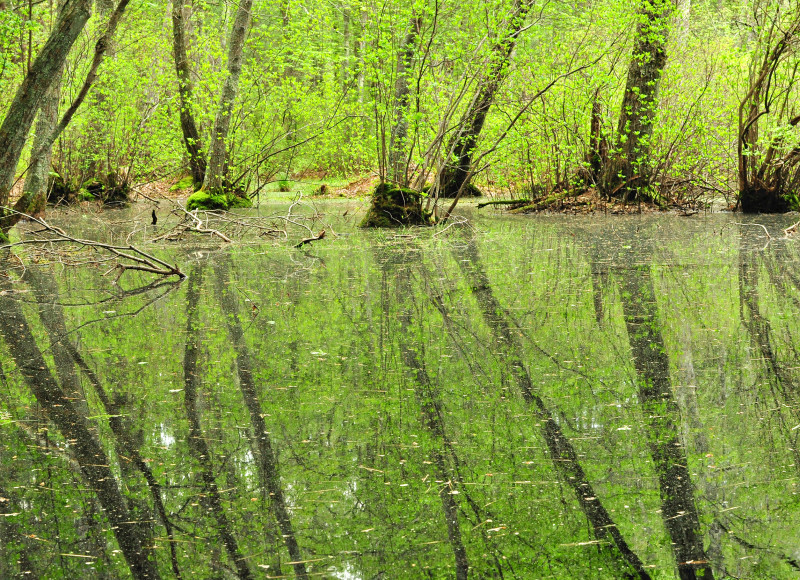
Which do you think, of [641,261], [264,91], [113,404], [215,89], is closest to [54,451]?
[113,404]

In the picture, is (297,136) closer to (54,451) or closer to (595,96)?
(595,96)

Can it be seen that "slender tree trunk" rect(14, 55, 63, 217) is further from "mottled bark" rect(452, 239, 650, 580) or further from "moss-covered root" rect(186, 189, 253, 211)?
"mottled bark" rect(452, 239, 650, 580)

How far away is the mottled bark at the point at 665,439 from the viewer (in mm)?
2057

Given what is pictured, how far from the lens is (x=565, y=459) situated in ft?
8.80

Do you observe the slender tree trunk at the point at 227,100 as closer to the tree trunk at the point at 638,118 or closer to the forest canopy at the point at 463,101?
the forest canopy at the point at 463,101

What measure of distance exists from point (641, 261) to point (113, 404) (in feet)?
18.1

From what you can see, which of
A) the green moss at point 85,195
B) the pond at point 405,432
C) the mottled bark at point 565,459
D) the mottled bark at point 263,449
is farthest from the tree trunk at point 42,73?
the green moss at point 85,195

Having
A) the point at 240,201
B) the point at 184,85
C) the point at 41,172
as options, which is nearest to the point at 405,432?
the point at 41,172

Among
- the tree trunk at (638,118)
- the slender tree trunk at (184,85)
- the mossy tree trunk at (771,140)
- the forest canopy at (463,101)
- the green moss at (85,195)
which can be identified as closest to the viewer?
the forest canopy at (463,101)

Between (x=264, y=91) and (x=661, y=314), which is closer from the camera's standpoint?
(x=661, y=314)

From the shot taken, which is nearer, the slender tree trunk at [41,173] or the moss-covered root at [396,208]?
the slender tree trunk at [41,173]

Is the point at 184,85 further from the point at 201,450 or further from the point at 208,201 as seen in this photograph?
the point at 201,450

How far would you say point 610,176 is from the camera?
1422 centimetres

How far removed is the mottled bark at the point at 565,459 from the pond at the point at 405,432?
0.01 meters
